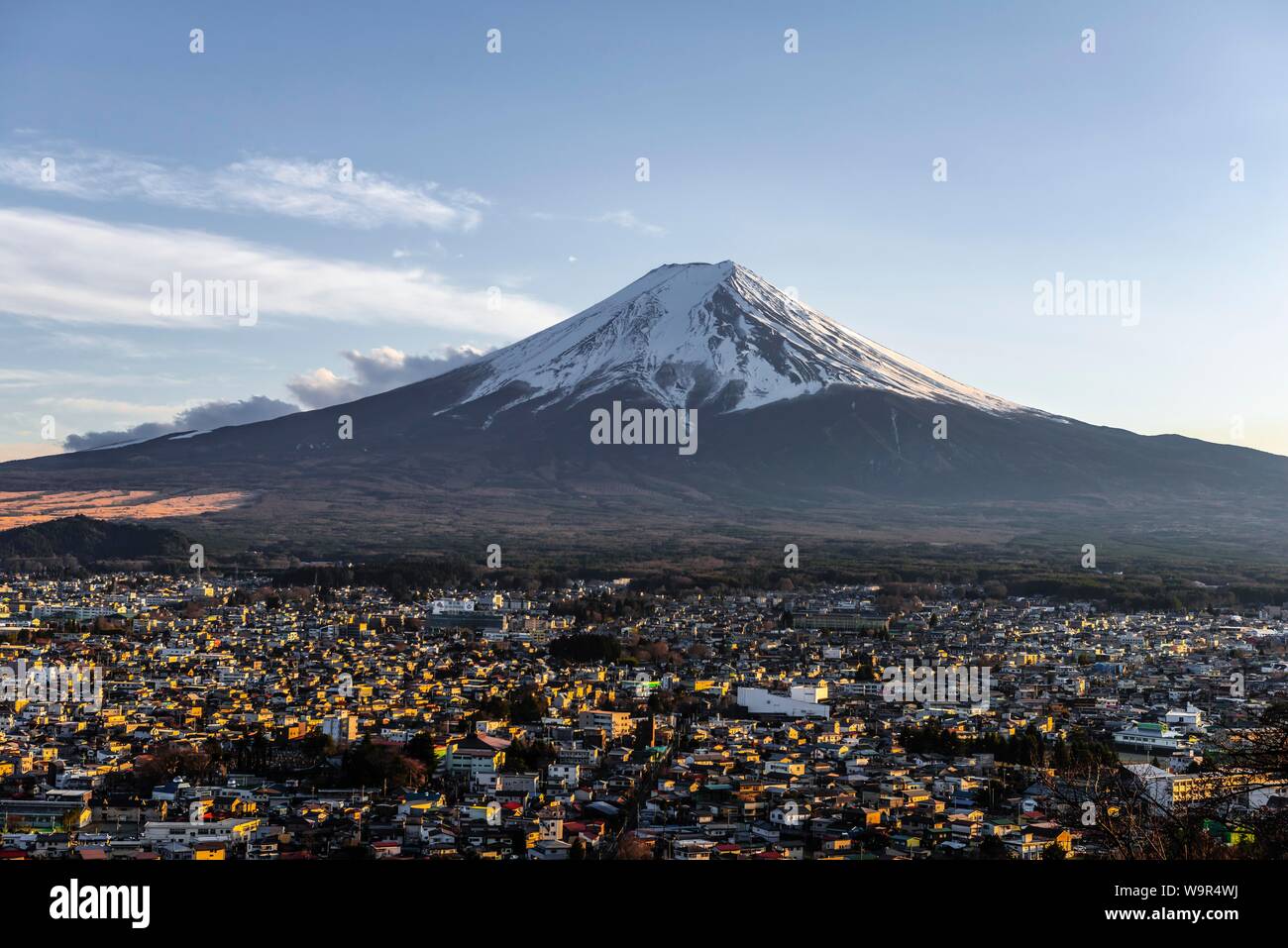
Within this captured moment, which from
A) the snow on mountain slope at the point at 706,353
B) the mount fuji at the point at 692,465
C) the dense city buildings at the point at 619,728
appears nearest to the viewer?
the dense city buildings at the point at 619,728

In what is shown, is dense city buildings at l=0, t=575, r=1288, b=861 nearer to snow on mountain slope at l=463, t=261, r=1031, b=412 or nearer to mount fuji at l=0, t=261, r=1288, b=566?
mount fuji at l=0, t=261, r=1288, b=566

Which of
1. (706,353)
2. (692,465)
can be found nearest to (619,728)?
(692,465)

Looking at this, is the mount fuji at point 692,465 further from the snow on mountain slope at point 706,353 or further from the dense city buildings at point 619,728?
the dense city buildings at point 619,728

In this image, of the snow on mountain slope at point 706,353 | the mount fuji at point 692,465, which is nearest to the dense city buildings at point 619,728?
the mount fuji at point 692,465

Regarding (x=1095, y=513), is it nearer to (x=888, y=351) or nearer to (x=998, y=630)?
(x=888, y=351)

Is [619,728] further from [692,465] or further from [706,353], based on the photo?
[706,353]
